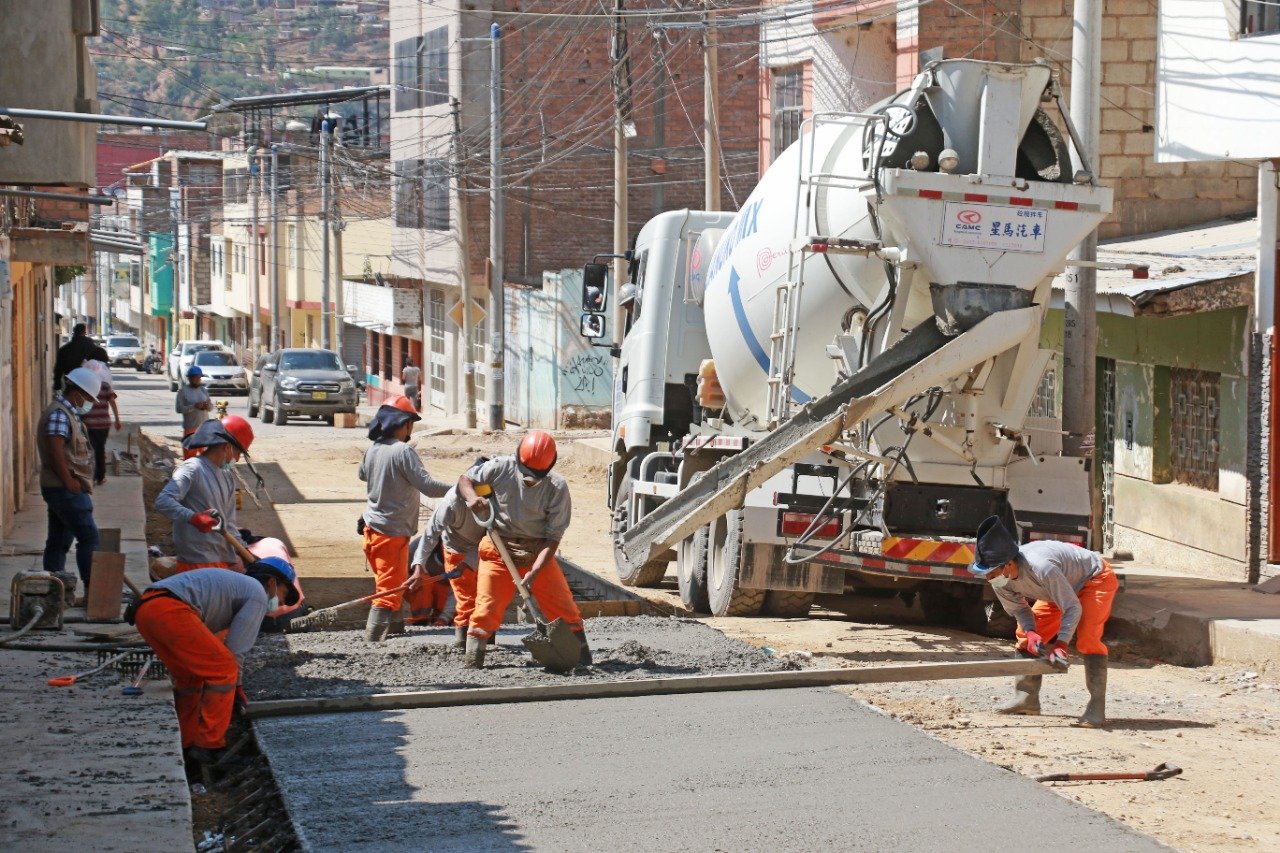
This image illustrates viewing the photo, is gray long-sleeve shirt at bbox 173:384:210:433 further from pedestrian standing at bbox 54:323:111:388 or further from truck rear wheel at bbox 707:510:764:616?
truck rear wheel at bbox 707:510:764:616

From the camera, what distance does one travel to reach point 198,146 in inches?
4013

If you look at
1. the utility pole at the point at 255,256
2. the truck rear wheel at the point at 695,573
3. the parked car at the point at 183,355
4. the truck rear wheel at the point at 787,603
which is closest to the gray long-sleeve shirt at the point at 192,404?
the truck rear wheel at the point at 695,573

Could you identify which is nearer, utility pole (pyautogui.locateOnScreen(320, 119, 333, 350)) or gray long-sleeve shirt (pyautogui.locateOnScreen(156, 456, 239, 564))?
gray long-sleeve shirt (pyautogui.locateOnScreen(156, 456, 239, 564))

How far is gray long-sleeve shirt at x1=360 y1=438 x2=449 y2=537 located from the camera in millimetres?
11586

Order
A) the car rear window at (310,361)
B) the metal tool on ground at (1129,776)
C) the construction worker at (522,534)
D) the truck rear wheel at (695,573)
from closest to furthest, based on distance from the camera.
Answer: the metal tool on ground at (1129,776)
the construction worker at (522,534)
the truck rear wheel at (695,573)
the car rear window at (310,361)

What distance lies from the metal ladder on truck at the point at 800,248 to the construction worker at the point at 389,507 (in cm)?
255

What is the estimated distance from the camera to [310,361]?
4178cm

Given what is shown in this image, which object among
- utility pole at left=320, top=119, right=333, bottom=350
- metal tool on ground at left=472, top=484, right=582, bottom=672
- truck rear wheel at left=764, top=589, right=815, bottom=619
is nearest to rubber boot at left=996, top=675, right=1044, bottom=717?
metal tool on ground at left=472, top=484, right=582, bottom=672

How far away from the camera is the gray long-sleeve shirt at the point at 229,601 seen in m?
8.27

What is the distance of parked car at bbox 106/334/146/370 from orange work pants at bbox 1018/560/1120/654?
7253 cm

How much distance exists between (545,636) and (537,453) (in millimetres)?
1104

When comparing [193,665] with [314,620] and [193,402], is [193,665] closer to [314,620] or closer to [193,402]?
[314,620]

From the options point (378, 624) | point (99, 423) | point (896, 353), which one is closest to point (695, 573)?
point (378, 624)

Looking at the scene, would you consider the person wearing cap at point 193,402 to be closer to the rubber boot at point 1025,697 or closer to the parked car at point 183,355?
the rubber boot at point 1025,697
